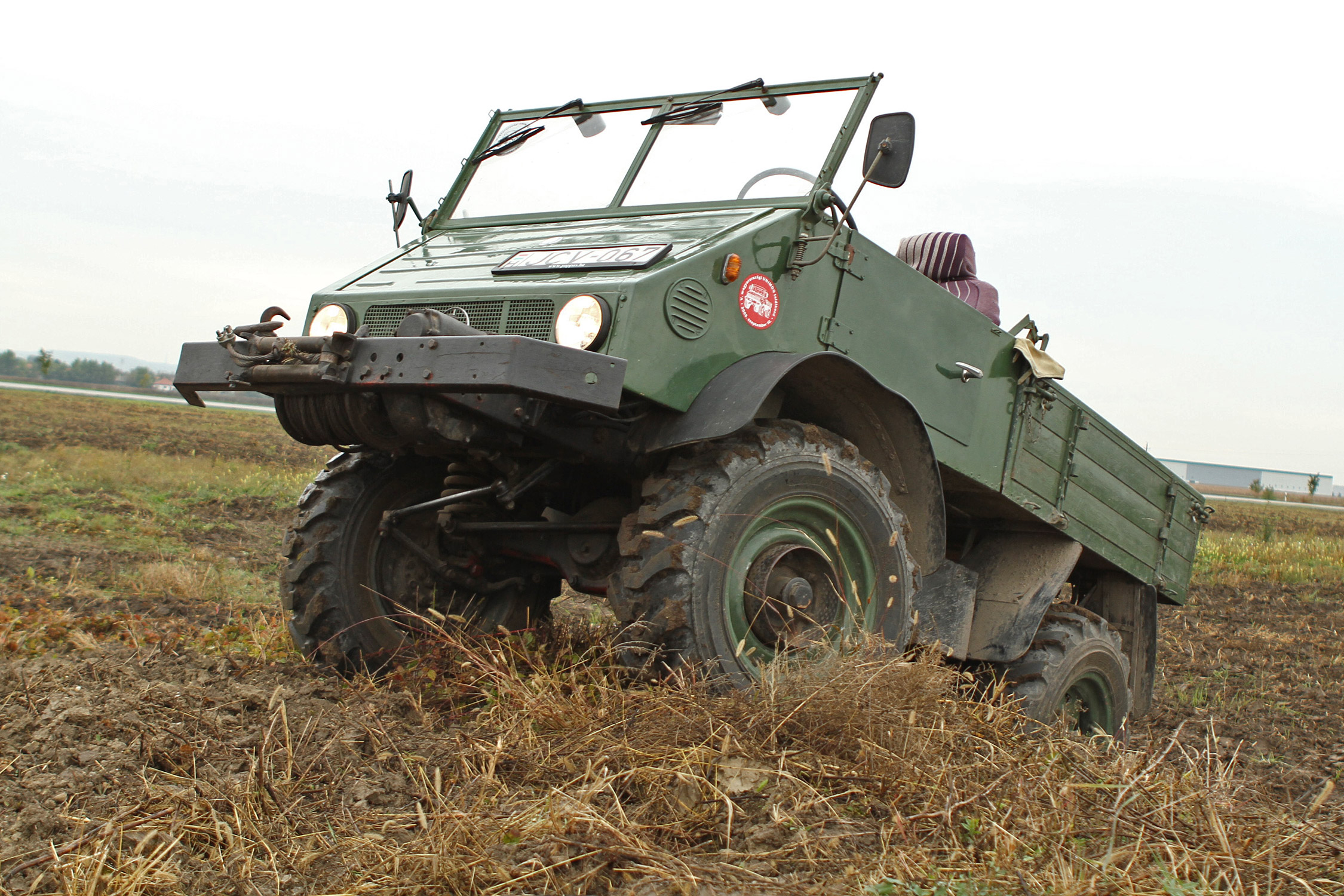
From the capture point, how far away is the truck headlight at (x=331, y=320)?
416 cm

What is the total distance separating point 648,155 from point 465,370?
6.69 ft

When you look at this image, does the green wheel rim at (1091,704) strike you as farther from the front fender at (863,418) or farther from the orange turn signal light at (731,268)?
the orange turn signal light at (731,268)

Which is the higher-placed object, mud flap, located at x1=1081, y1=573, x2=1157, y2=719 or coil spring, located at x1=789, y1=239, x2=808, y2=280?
coil spring, located at x1=789, y1=239, x2=808, y2=280

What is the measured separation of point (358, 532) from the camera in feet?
15.2

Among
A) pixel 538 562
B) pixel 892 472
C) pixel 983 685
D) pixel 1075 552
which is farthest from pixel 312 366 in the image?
pixel 1075 552

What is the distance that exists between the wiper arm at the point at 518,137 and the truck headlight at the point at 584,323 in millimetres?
2031

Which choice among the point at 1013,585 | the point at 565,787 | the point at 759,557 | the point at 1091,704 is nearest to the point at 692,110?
the point at 759,557

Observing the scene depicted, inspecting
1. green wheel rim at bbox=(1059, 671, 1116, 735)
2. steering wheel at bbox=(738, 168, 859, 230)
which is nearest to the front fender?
steering wheel at bbox=(738, 168, 859, 230)

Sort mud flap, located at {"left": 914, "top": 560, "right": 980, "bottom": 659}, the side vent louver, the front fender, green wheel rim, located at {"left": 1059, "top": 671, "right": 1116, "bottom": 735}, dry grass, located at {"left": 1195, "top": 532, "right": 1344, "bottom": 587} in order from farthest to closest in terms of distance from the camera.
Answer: dry grass, located at {"left": 1195, "top": 532, "right": 1344, "bottom": 587} < green wheel rim, located at {"left": 1059, "top": 671, "right": 1116, "bottom": 735} < mud flap, located at {"left": 914, "top": 560, "right": 980, "bottom": 659} < the front fender < the side vent louver

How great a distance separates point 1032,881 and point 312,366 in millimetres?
2422

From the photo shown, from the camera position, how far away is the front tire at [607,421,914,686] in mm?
3496

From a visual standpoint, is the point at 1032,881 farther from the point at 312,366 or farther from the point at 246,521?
the point at 246,521

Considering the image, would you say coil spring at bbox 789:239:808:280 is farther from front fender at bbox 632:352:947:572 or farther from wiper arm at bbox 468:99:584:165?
wiper arm at bbox 468:99:584:165

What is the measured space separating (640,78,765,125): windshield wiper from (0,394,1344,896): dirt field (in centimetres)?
225
